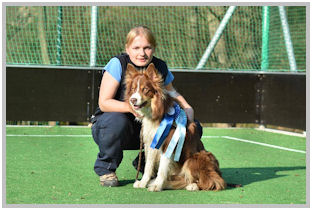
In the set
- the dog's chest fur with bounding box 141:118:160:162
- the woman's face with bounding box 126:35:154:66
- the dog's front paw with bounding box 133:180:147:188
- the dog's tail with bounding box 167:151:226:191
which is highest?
the woman's face with bounding box 126:35:154:66

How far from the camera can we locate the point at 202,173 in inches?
183

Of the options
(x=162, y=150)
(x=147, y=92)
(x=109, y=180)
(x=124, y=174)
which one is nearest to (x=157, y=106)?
(x=147, y=92)

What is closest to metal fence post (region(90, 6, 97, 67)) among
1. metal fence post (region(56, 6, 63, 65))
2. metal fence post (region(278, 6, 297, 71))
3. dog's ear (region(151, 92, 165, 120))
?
metal fence post (region(56, 6, 63, 65))

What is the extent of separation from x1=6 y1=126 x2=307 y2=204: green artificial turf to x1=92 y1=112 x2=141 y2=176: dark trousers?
215 mm

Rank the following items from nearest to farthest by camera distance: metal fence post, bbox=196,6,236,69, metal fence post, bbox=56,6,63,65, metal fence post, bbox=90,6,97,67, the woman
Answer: the woman
metal fence post, bbox=90,6,97,67
metal fence post, bbox=56,6,63,65
metal fence post, bbox=196,6,236,69

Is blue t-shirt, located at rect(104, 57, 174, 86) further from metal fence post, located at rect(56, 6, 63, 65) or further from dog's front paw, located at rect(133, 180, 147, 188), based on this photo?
metal fence post, located at rect(56, 6, 63, 65)

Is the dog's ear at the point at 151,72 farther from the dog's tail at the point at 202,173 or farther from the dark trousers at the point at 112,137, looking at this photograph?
the dog's tail at the point at 202,173

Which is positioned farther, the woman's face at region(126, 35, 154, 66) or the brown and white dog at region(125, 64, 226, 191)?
the woman's face at region(126, 35, 154, 66)

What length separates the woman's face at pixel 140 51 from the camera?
491cm

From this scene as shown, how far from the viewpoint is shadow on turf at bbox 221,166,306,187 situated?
538cm

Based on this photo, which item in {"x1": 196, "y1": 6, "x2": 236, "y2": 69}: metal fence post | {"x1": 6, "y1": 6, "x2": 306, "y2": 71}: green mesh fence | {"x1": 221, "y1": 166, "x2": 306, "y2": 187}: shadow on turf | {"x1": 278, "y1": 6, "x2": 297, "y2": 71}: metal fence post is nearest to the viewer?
{"x1": 221, "y1": 166, "x2": 306, "y2": 187}: shadow on turf

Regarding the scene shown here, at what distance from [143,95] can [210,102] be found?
621 cm

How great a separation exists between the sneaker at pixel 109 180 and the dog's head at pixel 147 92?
27.7 inches

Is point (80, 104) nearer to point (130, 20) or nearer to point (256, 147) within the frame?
point (130, 20)
